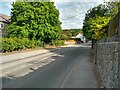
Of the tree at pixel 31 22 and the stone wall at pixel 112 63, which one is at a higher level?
the tree at pixel 31 22

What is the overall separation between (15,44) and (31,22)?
13.0 meters

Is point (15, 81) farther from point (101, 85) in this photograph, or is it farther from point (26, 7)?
point (26, 7)

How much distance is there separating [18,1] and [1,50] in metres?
20.1

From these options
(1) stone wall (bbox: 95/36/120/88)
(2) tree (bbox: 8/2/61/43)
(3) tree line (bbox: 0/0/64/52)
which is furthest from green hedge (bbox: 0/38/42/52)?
(1) stone wall (bbox: 95/36/120/88)

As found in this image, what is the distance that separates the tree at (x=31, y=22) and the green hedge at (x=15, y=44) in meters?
2.12

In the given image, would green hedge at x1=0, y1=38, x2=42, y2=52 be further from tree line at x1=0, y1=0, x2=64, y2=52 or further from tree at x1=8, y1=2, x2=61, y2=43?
tree at x1=8, y1=2, x2=61, y2=43

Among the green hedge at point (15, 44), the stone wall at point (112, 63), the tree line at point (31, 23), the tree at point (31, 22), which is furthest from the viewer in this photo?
the tree at point (31, 22)

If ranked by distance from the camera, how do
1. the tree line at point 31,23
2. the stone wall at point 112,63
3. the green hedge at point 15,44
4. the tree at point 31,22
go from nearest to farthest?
the stone wall at point 112,63, the green hedge at point 15,44, the tree line at point 31,23, the tree at point 31,22

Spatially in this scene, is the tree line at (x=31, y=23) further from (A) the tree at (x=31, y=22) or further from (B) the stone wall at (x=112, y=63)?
(B) the stone wall at (x=112, y=63)

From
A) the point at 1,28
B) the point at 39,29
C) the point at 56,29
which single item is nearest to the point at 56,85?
the point at 39,29

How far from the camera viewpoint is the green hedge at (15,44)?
3791 centimetres

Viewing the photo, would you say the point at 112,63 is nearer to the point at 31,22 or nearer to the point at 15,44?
the point at 15,44

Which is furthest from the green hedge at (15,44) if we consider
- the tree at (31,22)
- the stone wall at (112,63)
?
the stone wall at (112,63)

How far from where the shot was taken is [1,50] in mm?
37906
